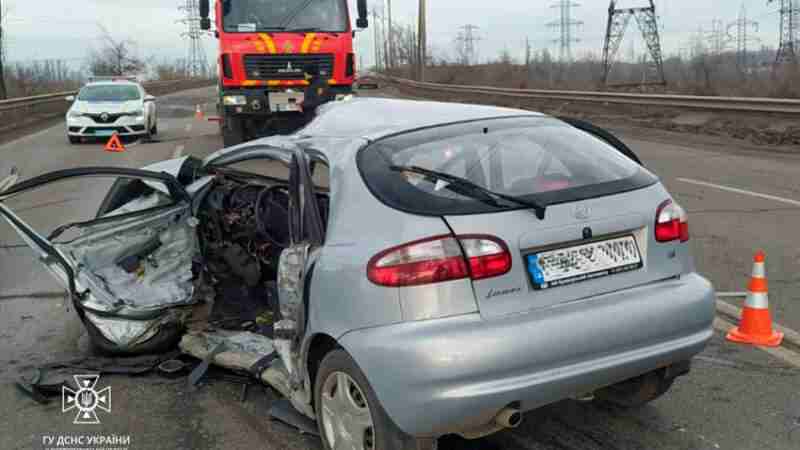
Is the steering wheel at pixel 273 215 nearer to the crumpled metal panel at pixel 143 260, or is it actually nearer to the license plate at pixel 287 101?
the crumpled metal panel at pixel 143 260

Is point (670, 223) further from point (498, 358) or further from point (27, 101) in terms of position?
point (27, 101)

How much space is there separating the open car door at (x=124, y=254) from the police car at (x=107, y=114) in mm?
13856

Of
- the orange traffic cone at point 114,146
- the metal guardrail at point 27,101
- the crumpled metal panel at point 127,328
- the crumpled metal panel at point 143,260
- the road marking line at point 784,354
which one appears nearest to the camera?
the road marking line at point 784,354

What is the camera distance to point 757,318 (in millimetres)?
4500

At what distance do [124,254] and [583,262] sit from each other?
10.3ft

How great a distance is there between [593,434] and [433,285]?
1280 mm

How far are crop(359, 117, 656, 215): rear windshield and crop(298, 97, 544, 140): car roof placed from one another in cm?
11

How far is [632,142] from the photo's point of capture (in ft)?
53.1

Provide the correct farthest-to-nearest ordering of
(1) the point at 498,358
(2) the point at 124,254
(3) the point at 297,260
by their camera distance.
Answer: (2) the point at 124,254
(3) the point at 297,260
(1) the point at 498,358

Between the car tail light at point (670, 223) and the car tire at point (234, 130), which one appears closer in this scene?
the car tail light at point (670, 223)

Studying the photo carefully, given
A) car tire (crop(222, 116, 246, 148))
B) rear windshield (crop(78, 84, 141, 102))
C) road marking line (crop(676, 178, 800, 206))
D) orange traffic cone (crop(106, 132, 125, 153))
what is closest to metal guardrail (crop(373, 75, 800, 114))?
road marking line (crop(676, 178, 800, 206))

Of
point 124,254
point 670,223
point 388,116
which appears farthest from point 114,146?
point 670,223

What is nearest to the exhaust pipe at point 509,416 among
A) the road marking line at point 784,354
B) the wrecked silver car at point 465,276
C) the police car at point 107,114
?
the wrecked silver car at point 465,276

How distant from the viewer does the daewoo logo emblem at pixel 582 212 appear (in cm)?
309
